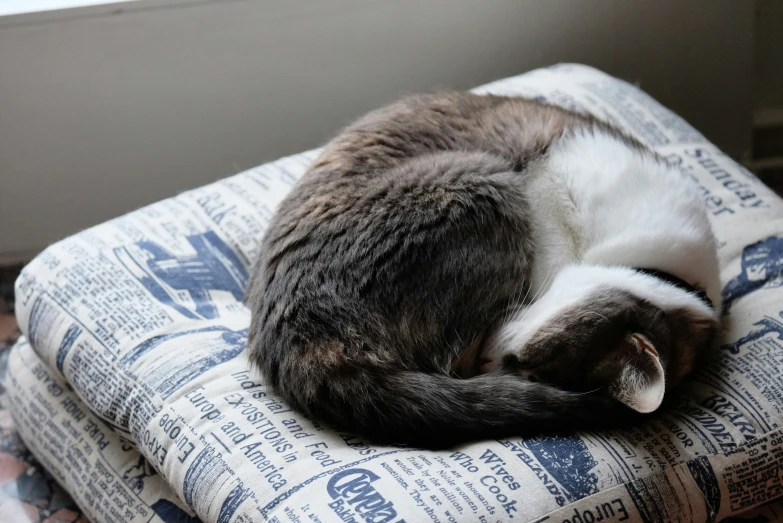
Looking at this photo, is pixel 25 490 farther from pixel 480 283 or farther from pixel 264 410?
pixel 480 283

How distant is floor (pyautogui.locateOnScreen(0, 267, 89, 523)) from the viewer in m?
1.64

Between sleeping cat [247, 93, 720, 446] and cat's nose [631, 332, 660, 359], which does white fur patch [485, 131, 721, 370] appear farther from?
cat's nose [631, 332, 660, 359]

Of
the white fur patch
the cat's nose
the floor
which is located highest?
the white fur patch

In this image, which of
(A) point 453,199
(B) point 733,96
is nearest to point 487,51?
(B) point 733,96

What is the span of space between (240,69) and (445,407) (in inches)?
48.9

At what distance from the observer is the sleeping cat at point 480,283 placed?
1.26 m

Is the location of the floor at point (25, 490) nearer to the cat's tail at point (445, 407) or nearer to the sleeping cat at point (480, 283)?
the sleeping cat at point (480, 283)

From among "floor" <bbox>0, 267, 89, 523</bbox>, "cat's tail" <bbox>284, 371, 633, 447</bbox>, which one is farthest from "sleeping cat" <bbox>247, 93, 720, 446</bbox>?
"floor" <bbox>0, 267, 89, 523</bbox>

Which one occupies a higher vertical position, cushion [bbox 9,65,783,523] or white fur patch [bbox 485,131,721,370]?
white fur patch [bbox 485,131,721,370]

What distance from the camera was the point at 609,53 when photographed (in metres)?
2.38

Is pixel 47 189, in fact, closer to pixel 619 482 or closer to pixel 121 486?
pixel 121 486

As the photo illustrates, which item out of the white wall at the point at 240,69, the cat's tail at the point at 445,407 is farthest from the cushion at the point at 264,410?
the white wall at the point at 240,69

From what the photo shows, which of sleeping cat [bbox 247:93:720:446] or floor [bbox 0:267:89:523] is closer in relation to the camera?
sleeping cat [bbox 247:93:720:446]

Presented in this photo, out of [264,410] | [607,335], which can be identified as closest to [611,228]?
[607,335]
